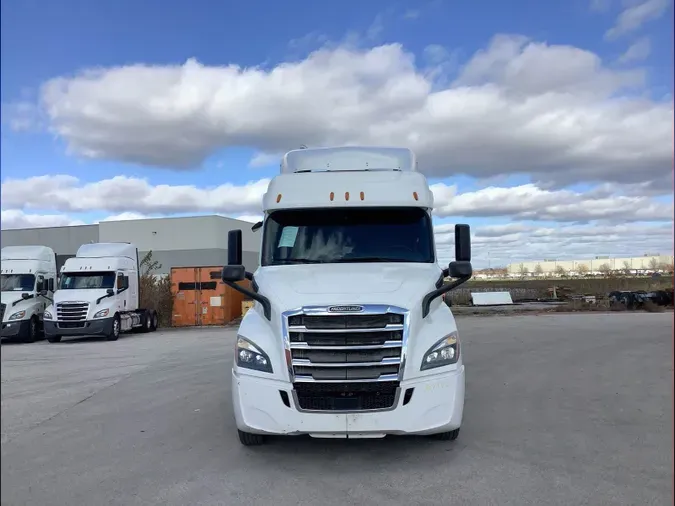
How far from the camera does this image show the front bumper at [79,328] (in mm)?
→ 19422

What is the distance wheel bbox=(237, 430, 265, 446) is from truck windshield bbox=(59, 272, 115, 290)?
16060 mm

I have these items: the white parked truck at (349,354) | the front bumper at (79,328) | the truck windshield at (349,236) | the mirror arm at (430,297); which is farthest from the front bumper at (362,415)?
the front bumper at (79,328)

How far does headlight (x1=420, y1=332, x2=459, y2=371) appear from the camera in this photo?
533 centimetres

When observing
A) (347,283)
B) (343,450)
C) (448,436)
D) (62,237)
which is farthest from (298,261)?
(62,237)

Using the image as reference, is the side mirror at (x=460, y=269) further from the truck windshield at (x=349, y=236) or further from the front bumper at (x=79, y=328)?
the front bumper at (x=79, y=328)

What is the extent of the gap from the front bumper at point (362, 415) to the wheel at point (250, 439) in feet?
2.12

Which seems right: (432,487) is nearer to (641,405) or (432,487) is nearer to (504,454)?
(504,454)

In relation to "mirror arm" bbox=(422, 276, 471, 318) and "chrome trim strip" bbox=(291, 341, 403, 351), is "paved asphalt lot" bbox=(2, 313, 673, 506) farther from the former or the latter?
"mirror arm" bbox=(422, 276, 471, 318)

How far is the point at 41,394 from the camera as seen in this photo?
31.8 feet

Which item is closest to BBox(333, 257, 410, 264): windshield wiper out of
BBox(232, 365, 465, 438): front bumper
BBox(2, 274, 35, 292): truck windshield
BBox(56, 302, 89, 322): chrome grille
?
BBox(232, 365, 465, 438): front bumper

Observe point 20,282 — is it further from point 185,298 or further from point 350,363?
point 350,363

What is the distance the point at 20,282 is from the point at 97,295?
3.92 meters

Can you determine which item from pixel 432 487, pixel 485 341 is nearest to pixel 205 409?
pixel 432 487

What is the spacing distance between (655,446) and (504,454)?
167cm
